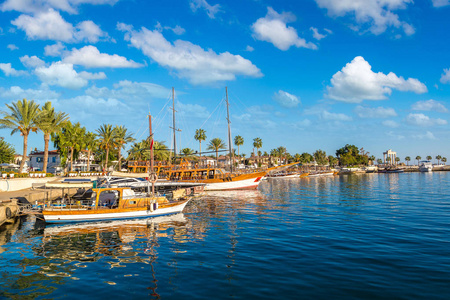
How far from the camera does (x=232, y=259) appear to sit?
542 inches

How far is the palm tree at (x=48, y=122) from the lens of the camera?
1976 inches

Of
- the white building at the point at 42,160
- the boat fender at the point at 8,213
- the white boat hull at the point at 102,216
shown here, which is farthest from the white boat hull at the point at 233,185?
the white building at the point at 42,160

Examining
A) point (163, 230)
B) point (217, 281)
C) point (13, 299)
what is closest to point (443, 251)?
point (217, 281)

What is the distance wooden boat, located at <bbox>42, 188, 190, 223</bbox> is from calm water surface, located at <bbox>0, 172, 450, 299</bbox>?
3.17 feet

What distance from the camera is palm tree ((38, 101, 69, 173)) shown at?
50.2 metres

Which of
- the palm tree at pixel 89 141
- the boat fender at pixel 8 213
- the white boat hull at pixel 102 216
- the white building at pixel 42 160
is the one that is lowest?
the white boat hull at pixel 102 216

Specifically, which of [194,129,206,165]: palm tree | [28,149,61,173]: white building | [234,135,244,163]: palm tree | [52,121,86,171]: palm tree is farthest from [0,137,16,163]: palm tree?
[234,135,244,163]: palm tree

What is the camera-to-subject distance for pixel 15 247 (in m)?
16.6

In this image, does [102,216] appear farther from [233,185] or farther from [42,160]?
[42,160]

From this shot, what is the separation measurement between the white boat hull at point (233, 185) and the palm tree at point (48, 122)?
31108 millimetres

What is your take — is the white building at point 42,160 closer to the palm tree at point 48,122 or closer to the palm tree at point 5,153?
the palm tree at point 5,153

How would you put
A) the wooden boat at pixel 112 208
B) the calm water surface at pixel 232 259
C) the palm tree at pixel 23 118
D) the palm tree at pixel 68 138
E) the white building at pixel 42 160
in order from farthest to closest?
the white building at pixel 42 160
the palm tree at pixel 68 138
the palm tree at pixel 23 118
the wooden boat at pixel 112 208
the calm water surface at pixel 232 259

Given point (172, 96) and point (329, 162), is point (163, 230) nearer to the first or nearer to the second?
point (172, 96)

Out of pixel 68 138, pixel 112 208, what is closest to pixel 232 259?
pixel 112 208
